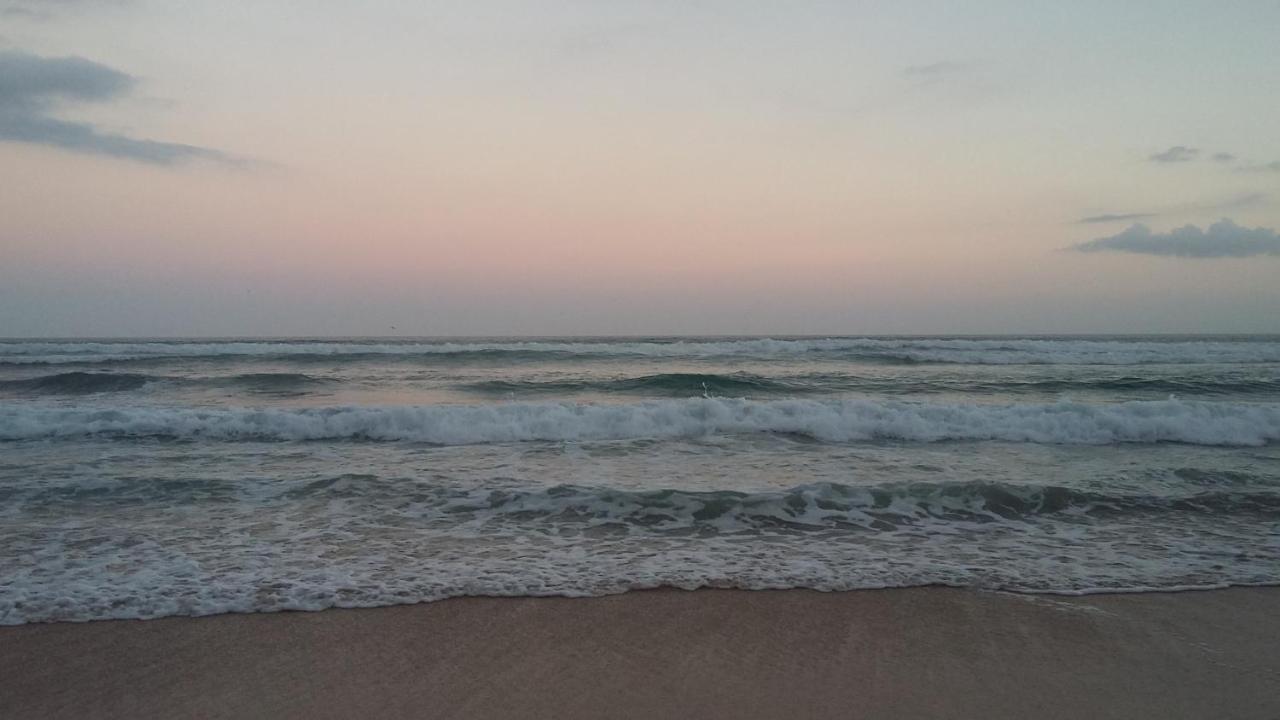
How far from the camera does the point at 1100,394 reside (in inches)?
655

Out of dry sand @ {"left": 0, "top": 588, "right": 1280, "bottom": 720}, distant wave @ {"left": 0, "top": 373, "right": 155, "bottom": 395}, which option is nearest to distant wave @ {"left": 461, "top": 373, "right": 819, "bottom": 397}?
distant wave @ {"left": 0, "top": 373, "right": 155, "bottom": 395}

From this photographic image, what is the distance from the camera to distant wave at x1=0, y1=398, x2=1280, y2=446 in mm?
10664

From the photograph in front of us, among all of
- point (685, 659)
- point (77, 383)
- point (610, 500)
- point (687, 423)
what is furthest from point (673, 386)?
point (77, 383)

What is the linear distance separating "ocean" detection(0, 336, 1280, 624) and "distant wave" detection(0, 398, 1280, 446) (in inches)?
1.8

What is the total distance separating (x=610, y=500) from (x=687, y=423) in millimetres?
4791

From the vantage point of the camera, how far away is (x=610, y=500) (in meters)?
6.73

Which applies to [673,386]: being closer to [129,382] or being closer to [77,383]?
[129,382]

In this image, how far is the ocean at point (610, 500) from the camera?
479 cm

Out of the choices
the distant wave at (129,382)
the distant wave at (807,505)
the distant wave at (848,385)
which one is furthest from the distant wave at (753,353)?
the distant wave at (807,505)

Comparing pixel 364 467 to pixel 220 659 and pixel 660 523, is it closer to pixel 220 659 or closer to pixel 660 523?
pixel 660 523

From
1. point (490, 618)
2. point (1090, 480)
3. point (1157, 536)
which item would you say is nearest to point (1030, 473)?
point (1090, 480)

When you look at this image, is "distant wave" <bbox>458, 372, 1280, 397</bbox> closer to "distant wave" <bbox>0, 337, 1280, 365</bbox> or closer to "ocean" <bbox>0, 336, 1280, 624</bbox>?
"ocean" <bbox>0, 336, 1280, 624</bbox>

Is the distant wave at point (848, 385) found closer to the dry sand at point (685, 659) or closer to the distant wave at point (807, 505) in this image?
the distant wave at point (807, 505)

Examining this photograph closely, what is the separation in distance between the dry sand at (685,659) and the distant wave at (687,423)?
249 inches
